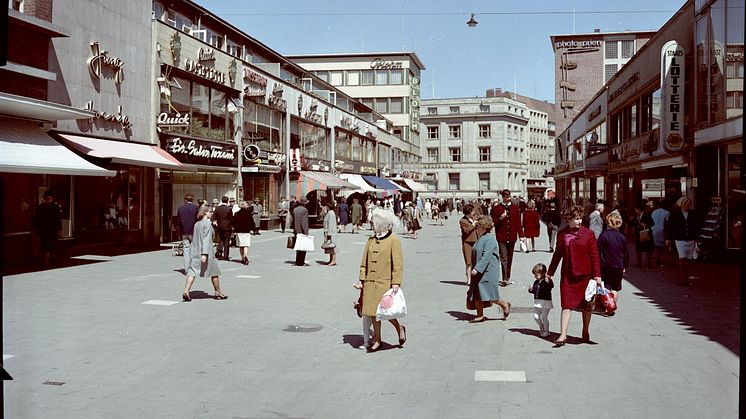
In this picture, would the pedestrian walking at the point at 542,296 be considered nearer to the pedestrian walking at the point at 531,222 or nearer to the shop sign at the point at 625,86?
the pedestrian walking at the point at 531,222

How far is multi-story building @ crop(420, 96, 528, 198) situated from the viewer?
348ft

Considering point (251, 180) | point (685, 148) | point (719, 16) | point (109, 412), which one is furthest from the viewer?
point (251, 180)

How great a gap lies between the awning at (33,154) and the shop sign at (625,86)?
21.8 meters

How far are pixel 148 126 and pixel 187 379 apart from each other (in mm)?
18695

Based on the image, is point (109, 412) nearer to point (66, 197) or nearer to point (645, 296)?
point (645, 296)

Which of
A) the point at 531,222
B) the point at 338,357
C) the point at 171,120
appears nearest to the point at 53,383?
the point at 338,357

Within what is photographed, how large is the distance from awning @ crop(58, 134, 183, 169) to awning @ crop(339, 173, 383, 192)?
2519 cm

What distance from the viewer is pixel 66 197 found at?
1983 centimetres

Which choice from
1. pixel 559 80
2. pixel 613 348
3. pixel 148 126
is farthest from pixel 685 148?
pixel 559 80

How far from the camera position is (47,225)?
1716cm

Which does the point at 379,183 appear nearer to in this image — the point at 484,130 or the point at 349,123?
the point at 349,123

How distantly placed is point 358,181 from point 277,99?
14892 millimetres

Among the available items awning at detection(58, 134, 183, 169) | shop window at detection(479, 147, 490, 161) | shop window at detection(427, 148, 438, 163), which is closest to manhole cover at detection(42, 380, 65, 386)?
awning at detection(58, 134, 183, 169)

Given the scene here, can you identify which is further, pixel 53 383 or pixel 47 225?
pixel 47 225
